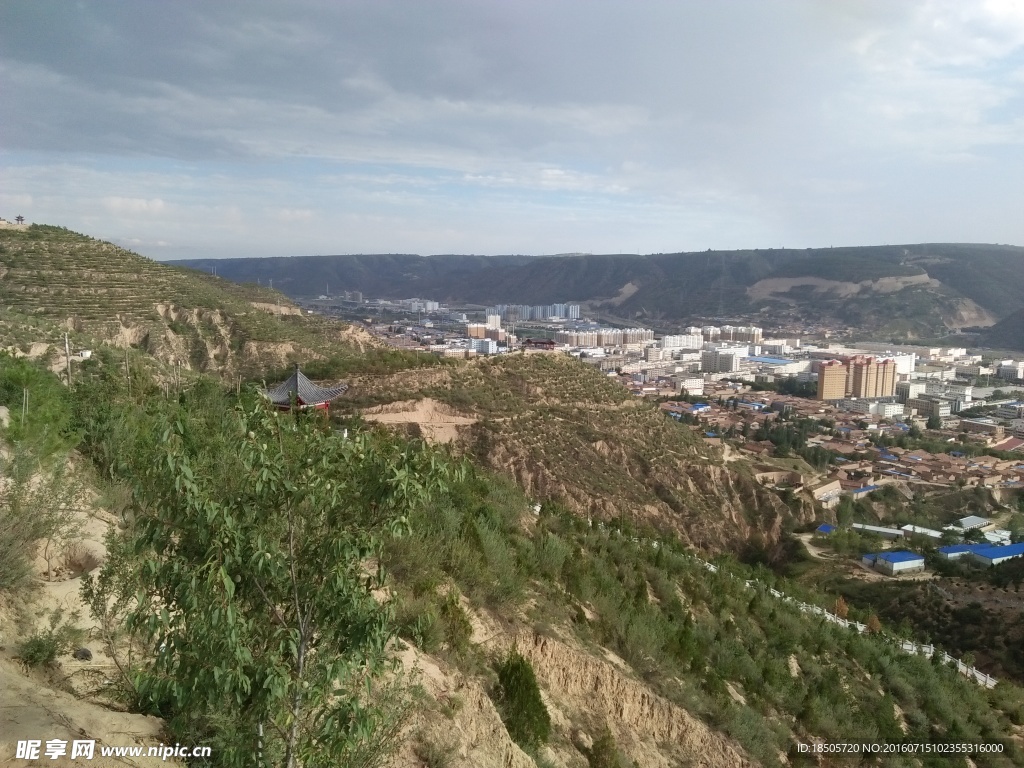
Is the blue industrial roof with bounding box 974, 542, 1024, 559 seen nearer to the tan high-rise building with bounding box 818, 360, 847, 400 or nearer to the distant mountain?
the tan high-rise building with bounding box 818, 360, 847, 400

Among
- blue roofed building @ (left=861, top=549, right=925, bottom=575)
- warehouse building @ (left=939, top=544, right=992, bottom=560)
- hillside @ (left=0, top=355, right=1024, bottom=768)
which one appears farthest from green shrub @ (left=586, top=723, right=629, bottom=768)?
warehouse building @ (left=939, top=544, right=992, bottom=560)

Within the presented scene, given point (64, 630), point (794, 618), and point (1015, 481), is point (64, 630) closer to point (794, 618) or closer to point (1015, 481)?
point (794, 618)

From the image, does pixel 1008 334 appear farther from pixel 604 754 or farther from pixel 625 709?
pixel 604 754

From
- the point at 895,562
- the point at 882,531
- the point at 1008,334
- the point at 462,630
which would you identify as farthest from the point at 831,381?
the point at 462,630

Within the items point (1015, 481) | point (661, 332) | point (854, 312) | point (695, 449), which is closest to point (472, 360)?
point (695, 449)

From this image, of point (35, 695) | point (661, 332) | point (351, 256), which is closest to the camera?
point (35, 695)
